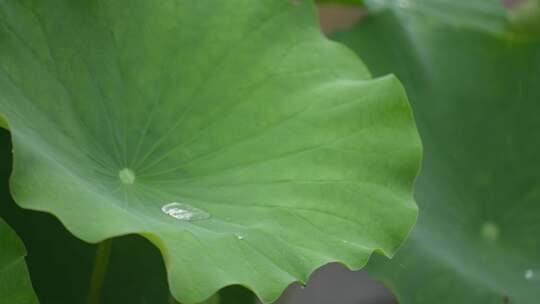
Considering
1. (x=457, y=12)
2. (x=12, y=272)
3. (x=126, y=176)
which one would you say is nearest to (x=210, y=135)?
(x=126, y=176)

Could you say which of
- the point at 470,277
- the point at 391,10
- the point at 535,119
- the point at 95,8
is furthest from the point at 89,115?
the point at 535,119

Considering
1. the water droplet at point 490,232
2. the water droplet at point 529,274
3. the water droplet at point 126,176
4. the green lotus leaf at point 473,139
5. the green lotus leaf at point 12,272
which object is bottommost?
the water droplet at point 529,274

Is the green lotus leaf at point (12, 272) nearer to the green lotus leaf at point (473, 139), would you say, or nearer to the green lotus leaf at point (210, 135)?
the green lotus leaf at point (210, 135)

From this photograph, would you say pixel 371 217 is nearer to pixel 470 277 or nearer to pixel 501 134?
pixel 470 277

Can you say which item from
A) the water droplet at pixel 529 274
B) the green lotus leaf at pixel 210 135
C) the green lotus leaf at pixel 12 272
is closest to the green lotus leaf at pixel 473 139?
the water droplet at pixel 529 274

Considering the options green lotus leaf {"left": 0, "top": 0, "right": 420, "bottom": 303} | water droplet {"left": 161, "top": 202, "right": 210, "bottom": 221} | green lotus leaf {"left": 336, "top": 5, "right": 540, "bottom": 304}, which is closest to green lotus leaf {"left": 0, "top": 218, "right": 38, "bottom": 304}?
green lotus leaf {"left": 0, "top": 0, "right": 420, "bottom": 303}

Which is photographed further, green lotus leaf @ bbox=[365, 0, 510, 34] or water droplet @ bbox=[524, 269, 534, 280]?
green lotus leaf @ bbox=[365, 0, 510, 34]

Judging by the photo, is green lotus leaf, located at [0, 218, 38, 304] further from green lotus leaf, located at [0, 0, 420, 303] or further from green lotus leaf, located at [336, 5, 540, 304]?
green lotus leaf, located at [336, 5, 540, 304]

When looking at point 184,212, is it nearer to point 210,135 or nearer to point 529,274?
point 210,135

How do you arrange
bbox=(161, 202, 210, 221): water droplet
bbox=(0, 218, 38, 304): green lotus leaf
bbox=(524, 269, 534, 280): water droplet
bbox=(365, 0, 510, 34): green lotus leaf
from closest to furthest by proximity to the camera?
bbox=(0, 218, 38, 304): green lotus leaf → bbox=(161, 202, 210, 221): water droplet → bbox=(524, 269, 534, 280): water droplet → bbox=(365, 0, 510, 34): green lotus leaf
